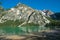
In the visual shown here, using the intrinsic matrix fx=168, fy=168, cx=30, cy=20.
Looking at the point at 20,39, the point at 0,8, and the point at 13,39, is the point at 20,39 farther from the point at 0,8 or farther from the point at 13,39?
the point at 0,8

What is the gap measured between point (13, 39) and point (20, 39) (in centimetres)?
284

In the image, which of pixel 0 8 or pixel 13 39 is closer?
pixel 0 8

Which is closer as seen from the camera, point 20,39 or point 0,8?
point 0,8

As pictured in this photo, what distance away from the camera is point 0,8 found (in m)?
58.8

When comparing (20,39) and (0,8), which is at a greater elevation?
(0,8)

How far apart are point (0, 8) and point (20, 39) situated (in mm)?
16643

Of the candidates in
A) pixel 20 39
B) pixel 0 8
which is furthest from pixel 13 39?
pixel 0 8

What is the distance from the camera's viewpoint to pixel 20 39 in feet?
224

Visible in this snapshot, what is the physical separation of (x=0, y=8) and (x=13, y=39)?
15.6 m

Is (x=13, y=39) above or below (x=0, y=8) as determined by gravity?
below

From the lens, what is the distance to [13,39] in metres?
68.1
